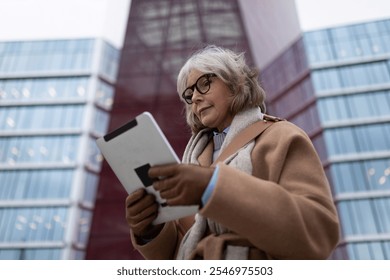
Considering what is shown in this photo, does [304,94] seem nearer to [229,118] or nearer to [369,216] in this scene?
[369,216]

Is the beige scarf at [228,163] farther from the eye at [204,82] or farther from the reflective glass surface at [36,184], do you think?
the reflective glass surface at [36,184]

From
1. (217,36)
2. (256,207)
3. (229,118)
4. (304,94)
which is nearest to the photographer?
(256,207)

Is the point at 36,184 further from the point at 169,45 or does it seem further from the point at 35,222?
the point at 169,45

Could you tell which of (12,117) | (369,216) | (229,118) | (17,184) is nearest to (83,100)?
(12,117)

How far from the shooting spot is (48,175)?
1585 cm

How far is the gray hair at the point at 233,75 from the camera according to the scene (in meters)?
0.81

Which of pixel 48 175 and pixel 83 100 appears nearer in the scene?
pixel 48 175

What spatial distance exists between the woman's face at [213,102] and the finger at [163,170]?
258 millimetres

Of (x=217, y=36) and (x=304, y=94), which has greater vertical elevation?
(x=304, y=94)

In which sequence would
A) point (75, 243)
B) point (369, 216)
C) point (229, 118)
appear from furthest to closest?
point (75, 243) < point (369, 216) < point (229, 118)

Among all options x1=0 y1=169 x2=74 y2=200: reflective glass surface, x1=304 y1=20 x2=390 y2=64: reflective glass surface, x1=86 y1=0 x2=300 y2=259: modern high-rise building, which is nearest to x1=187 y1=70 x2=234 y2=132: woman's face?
x1=86 y1=0 x2=300 y2=259: modern high-rise building

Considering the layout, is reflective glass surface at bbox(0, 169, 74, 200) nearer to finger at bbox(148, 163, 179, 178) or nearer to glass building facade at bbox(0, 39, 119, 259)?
glass building facade at bbox(0, 39, 119, 259)

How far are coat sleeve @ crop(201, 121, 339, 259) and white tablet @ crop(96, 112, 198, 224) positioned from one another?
0.25ft
